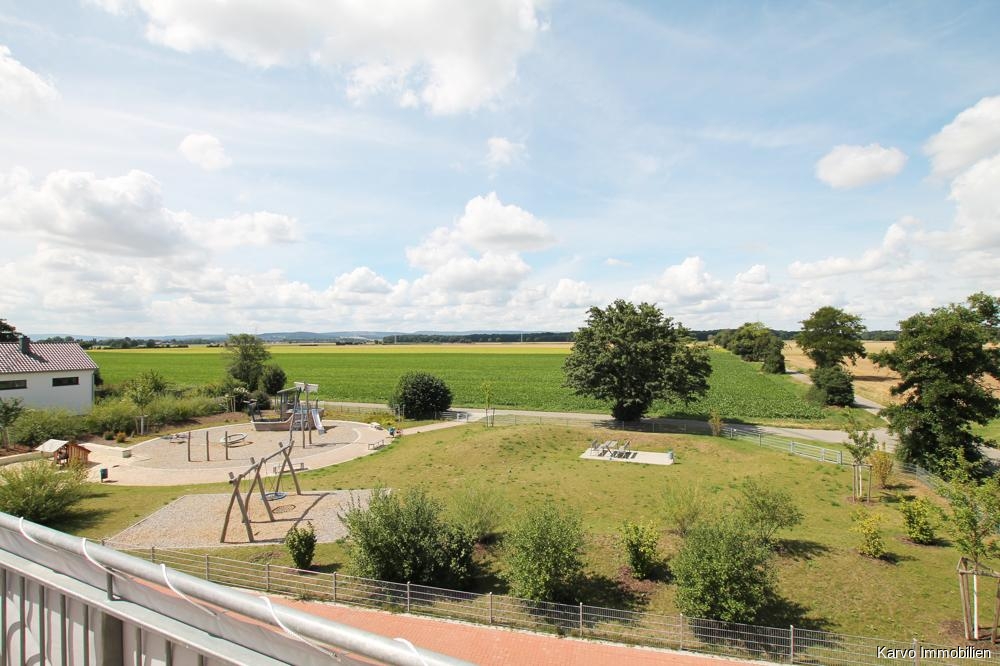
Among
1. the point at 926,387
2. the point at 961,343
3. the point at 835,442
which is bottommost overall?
the point at 835,442

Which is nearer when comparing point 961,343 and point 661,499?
point 661,499

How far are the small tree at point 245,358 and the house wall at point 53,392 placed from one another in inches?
461

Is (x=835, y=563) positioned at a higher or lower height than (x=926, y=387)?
lower

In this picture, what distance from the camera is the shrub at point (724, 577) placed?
38.3 feet

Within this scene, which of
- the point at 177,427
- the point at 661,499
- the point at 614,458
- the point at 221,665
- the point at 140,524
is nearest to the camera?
the point at 221,665

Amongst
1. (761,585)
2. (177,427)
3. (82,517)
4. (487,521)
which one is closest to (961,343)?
(761,585)

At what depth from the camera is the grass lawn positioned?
13.1m

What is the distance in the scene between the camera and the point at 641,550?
14.4m

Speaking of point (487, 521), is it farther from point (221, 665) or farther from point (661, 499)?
point (221, 665)

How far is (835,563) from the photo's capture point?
49.2ft

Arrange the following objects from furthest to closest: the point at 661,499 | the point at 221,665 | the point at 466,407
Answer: the point at 466,407, the point at 661,499, the point at 221,665

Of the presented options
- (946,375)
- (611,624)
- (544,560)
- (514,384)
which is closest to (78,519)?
(544,560)

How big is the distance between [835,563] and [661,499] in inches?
289

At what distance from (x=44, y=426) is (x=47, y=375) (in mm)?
9565
